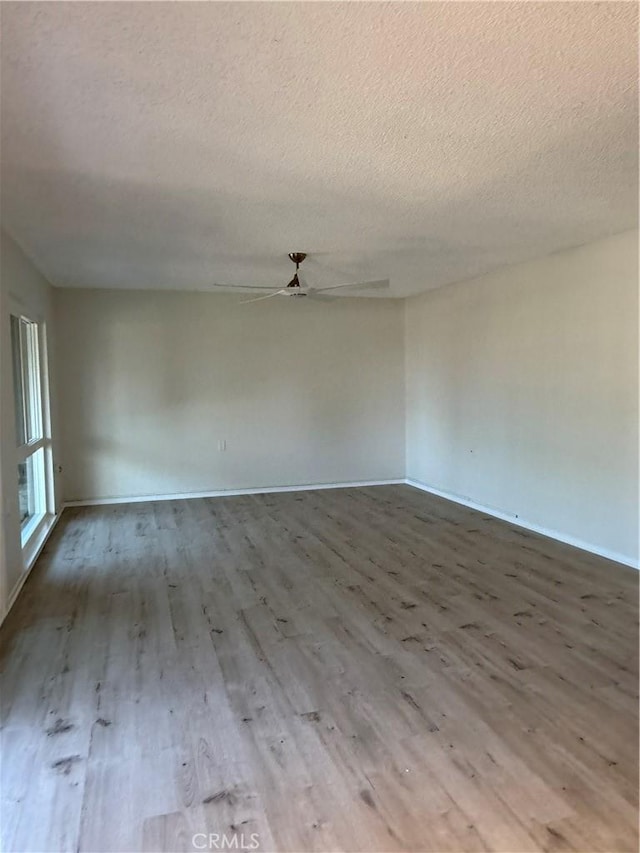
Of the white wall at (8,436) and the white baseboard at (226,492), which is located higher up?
the white wall at (8,436)

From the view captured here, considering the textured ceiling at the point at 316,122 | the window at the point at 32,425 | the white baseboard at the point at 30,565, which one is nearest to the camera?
the textured ceiling at the point at 316,122

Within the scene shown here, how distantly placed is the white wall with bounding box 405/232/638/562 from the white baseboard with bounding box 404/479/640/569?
0.03m

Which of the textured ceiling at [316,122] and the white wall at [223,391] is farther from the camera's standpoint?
the white wall at [223,391]

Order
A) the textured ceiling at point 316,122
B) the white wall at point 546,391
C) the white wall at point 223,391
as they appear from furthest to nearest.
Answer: the white wall at point 223,391
the white wall at point 546,391
the textured ceiling at point 316,122

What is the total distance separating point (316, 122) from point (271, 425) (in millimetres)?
4659

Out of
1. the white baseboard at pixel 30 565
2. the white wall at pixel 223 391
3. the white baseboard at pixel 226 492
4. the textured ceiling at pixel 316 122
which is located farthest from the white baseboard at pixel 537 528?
the white baseboard at pixel 30 565

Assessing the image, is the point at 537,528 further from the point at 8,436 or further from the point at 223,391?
the point at 8,436

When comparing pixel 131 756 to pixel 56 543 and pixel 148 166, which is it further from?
pixel 56 543

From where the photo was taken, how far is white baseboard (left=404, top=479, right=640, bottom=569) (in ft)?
13.2

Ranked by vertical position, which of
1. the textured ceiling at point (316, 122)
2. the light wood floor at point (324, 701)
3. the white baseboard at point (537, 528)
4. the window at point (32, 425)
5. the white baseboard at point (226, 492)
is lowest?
the light wood floor at point (324, 701)

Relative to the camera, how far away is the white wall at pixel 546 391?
3965 millimetres

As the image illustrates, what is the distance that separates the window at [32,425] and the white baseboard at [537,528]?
4102mm

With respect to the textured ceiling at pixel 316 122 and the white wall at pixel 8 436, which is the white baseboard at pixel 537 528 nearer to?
the textured ceiling at pixel 316 122

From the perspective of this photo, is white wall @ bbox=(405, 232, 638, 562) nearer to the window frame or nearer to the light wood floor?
the light wood floor
